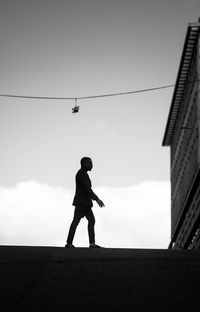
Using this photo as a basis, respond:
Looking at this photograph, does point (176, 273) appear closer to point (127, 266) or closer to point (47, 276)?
point (127, 266)

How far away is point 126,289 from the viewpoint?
A: 19.1ft

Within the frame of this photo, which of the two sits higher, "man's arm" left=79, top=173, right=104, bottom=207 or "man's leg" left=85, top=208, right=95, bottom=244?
"man's arm" left=79, top=173, right=104, bottom=207

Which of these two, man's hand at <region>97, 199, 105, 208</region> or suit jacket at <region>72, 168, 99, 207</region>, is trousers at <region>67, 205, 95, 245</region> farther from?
man's hand at <region>97, 199, 105, 208</region>

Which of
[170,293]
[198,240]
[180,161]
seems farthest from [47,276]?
[180,161]

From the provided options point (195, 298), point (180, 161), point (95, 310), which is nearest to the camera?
point (95, 310)

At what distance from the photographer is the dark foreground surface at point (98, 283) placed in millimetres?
5234

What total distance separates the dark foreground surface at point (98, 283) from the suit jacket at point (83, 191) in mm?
3266

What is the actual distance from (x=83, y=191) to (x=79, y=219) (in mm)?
538

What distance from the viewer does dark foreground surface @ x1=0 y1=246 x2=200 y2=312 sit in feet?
17.2

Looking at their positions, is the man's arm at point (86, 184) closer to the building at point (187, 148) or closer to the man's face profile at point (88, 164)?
the man's face profile at point (88, 164)

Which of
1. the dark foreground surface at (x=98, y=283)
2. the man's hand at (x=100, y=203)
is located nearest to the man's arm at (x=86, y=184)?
the man's hand at (x=100, y=203)

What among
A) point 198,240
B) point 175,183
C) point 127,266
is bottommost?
point 127,266

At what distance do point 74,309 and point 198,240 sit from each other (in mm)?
28494

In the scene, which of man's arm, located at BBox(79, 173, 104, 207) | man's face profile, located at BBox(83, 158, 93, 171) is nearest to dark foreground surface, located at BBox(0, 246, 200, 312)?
man's arm, located at BBox(79, 173, 104, 207)
